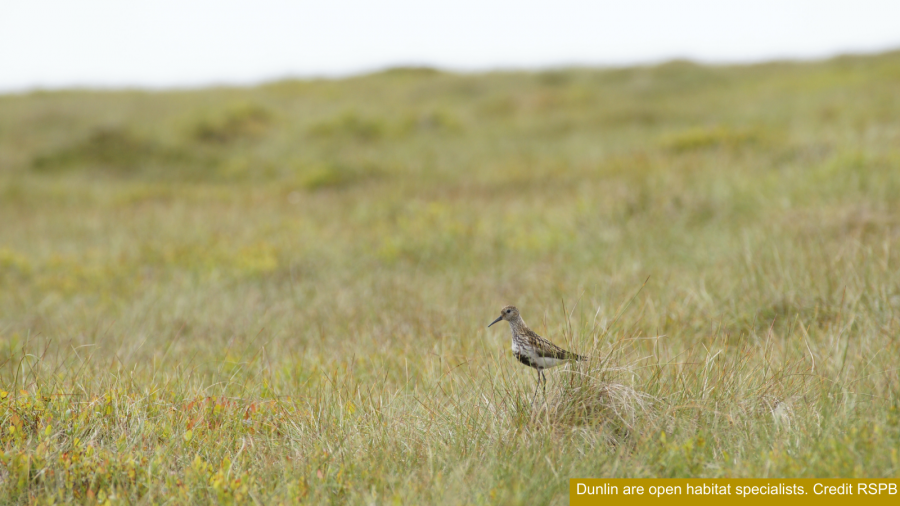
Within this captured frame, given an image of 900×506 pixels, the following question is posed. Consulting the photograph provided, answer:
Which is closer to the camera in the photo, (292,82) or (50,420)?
(50,420)

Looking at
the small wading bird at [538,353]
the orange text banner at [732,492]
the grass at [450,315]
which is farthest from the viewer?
the small wading bird at [538,353]

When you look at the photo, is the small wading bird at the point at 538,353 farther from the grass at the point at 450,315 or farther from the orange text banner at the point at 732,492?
the orange text banner at the point at 732,492

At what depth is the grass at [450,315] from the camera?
9.52 feet

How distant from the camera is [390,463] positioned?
2943 mm

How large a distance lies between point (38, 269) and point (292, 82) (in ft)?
94.6

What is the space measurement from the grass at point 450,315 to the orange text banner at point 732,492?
0.18 feet

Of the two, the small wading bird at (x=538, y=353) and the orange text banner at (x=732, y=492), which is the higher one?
the small wading bird at (x=538, y=353)

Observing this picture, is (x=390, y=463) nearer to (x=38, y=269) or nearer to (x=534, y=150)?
(x=38, y=269)

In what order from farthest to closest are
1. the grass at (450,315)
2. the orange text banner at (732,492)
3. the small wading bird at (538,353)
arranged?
the small wading bird at (538,353) < the grass at (450,315) < the orange text banner at (732,492)

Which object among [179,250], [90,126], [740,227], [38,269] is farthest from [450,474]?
[90,126]

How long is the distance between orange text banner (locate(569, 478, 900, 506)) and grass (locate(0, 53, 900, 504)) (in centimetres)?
5

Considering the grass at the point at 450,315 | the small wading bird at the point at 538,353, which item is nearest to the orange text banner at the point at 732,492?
the grass at the point at 450,315

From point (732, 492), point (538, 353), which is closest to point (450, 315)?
point (538, 353)

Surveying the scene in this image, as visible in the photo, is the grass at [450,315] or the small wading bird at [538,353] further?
the small wading bird at [538,353]
